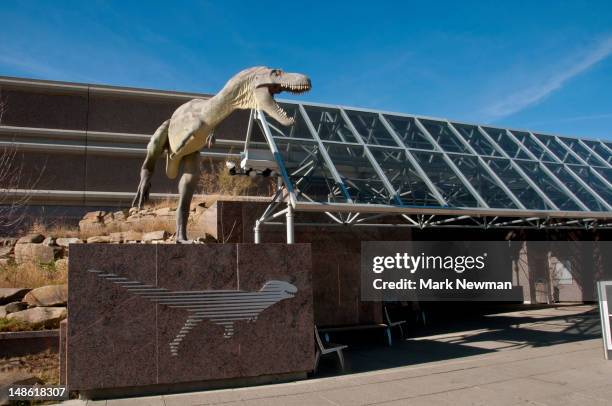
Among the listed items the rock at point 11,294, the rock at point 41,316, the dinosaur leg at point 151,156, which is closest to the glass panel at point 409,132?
the dinosaur leg at point 151,156

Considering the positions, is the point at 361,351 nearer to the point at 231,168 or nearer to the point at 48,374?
the point at 231,168

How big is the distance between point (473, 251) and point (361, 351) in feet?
33.3

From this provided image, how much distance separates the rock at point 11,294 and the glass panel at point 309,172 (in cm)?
539

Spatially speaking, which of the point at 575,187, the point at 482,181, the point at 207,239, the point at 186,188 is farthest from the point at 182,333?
the point at 575,187

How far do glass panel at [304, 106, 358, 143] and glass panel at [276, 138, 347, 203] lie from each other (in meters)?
0.93

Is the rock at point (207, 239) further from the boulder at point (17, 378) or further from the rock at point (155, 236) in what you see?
the boulder at point (17, 378)

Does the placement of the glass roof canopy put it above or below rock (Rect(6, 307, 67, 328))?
above

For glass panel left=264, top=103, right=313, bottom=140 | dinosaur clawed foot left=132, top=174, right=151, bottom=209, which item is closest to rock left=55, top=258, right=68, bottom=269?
dinosaur clawed foot left=132, top=174, right=151, bottom=209

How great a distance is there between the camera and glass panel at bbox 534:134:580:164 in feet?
51.4

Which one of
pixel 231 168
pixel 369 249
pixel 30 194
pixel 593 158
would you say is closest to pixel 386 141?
pixel 369 249

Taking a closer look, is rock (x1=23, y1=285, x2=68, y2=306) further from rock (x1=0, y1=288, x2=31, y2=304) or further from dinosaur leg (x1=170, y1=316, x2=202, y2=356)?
dinosaur leg (x1=170, y1=316, x2=202, y2=356)

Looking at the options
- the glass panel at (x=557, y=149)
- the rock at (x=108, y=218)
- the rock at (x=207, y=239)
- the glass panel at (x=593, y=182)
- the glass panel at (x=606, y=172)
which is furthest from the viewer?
the glass panel at (x=557, y=149)

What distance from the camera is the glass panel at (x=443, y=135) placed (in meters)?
13.7

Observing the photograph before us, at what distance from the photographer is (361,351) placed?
11.2 m
